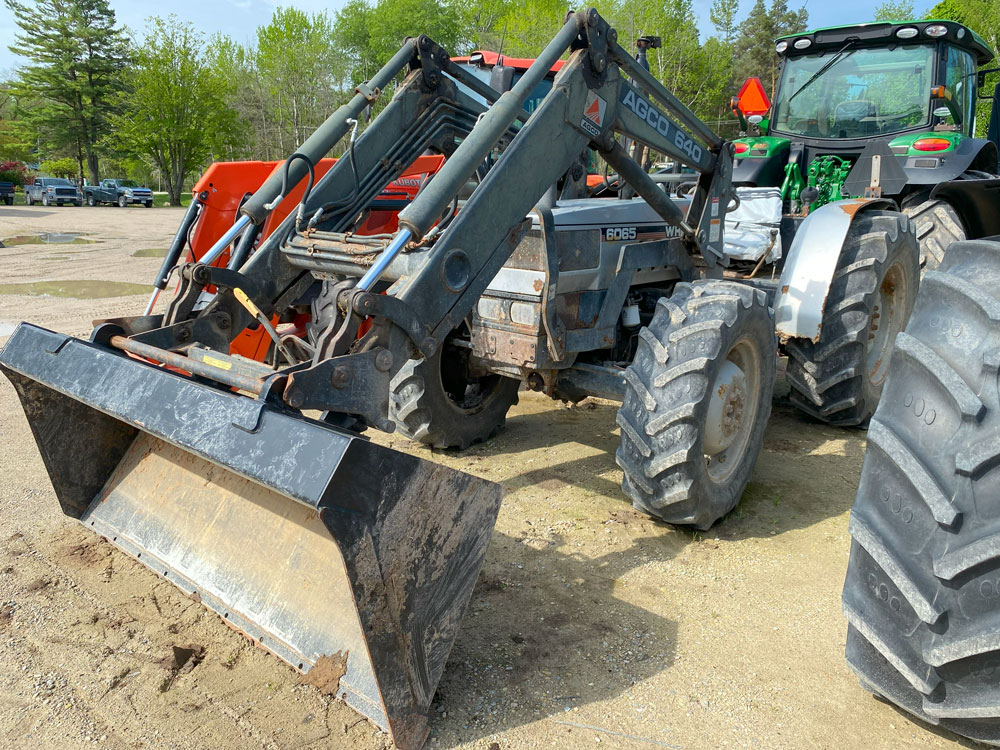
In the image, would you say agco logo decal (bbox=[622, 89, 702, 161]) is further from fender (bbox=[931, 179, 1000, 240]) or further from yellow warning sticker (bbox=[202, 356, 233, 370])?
fender (bbox=[931, 179, 1000, 240])

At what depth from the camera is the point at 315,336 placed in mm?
4352

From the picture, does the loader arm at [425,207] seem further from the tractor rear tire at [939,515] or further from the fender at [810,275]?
the tractor rear tire at [939,515]

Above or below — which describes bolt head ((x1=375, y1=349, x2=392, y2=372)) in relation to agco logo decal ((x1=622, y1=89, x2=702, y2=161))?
below

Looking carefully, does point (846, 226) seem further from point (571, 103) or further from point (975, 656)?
point (975, 656)

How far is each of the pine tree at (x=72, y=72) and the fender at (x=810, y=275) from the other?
4582 cm

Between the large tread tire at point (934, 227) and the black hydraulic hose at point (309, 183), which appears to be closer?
the black hydraulic hose at point (309, 183)

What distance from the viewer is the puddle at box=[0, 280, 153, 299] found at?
33.0 ft

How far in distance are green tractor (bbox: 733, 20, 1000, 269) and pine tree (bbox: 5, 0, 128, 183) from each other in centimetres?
4414

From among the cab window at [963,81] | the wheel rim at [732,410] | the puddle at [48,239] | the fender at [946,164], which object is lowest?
the puddle at [48,239]

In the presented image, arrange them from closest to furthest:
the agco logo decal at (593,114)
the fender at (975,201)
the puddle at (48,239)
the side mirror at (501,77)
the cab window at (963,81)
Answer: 1. the agco logo decal at (593,114)
2. the side mirror at (501,77)
3. the fender at (975,201)
4. the cab window at (963,81)
5. the puddle at (48,239)

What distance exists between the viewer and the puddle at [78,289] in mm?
10061

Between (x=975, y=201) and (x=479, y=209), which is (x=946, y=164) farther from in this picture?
(x=479, y=209)

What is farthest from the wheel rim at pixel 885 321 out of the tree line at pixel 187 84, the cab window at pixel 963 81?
the tree line at pixel 187 84

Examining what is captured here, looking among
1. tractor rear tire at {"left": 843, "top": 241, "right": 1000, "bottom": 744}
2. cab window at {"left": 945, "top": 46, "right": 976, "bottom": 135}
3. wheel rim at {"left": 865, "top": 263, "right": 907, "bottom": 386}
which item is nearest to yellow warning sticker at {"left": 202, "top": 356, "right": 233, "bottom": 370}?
tractor rear tire at {"left": 843, "top": 241, "right": 1000, "bottom": 744}
